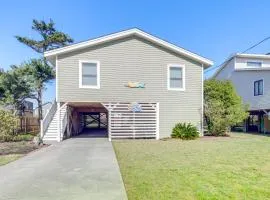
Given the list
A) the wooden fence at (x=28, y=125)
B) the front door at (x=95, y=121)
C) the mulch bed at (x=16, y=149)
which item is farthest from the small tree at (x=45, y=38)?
the mulch bed at (x=16, y=149)

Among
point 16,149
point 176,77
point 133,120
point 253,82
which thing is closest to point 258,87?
point 253,82

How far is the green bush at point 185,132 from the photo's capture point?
633 inches

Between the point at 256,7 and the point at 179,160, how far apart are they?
15748 millimetres

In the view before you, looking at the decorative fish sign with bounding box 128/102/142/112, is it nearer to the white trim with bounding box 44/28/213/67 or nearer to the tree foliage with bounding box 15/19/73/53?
the white trim with bounding box 44/28/213/67

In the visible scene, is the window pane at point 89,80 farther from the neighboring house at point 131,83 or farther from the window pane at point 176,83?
the window pane at point 176,83

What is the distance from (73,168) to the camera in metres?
7.44

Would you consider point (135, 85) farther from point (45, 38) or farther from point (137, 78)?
point (45, 38)

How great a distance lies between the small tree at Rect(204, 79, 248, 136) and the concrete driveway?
36.2 feet

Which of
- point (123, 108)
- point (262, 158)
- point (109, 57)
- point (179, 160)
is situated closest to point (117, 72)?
point (109, 57)

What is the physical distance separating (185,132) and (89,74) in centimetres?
729

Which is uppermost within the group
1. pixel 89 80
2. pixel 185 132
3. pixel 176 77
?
pixel 176 77

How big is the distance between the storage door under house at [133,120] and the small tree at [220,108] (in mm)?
4075

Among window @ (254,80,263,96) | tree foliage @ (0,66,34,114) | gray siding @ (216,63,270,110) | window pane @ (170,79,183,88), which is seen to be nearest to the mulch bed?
tree foliage @ (0,66,34,114)

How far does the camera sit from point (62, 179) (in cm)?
617
